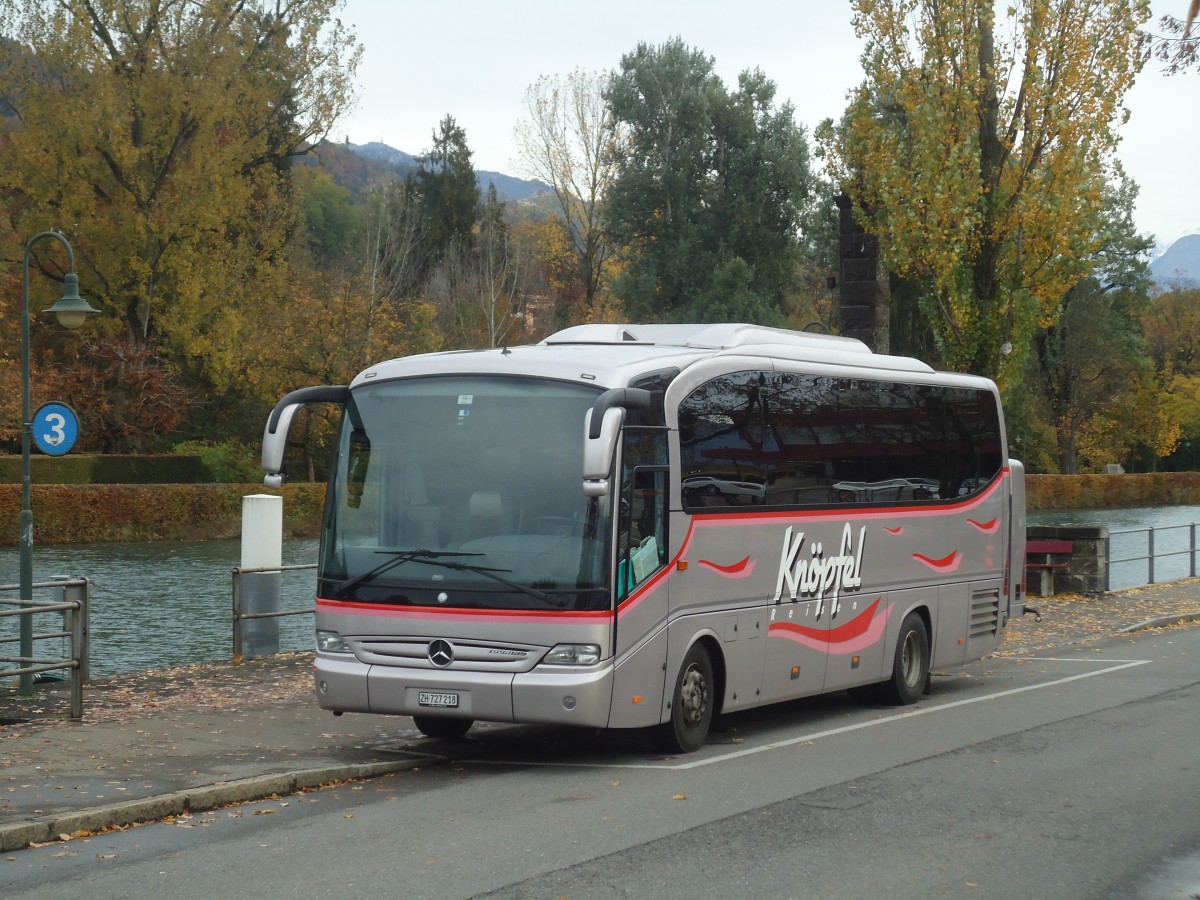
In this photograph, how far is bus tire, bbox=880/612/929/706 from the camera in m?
15.3

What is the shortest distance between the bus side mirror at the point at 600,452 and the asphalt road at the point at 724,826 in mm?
2013

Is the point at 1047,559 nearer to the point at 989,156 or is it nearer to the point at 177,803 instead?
the point at 989,156

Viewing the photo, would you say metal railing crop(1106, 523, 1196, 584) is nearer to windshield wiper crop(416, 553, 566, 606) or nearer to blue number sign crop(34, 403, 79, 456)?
blue number sign crop(34, 403, 79, 456)

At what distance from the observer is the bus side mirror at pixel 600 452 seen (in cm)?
1001

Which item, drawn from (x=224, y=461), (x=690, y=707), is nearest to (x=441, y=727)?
(x=690, y=707)

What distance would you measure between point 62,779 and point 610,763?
3875mm

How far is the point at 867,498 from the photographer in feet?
48.1

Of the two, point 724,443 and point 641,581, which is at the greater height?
point 724,443

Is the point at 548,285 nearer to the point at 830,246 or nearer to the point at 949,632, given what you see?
the point at 830,246

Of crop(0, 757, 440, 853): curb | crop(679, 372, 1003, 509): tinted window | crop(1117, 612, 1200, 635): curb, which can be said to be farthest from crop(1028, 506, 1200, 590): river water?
crop(0, 757, 440, 853): curb

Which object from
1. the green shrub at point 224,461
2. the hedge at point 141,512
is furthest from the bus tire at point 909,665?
the green shrub at point 224,461

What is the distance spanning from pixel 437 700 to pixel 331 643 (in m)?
1.05

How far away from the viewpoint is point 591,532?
1103 centimetres

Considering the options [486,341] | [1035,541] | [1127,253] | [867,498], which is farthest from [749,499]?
[1127,253]
